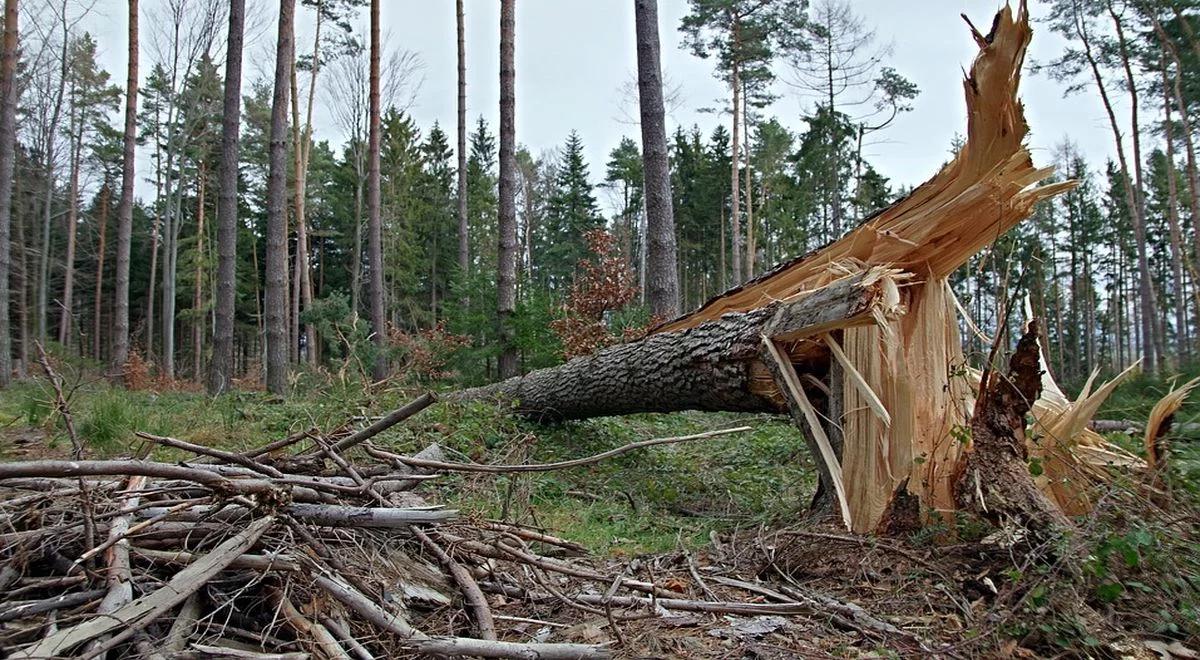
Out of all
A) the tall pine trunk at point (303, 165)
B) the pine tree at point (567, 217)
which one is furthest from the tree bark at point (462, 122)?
the pine tree at point (567, 217)

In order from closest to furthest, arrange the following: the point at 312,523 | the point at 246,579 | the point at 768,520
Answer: the point at 246,579 < the point at 312,523 < the point at 768,520

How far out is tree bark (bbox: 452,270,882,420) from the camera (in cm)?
300

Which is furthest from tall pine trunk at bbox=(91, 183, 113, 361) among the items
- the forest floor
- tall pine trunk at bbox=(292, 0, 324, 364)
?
the forest floor

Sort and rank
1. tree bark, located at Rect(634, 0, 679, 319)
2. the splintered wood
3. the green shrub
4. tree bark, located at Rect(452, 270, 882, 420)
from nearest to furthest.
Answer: the splintered wood
tree bark, located at Rect(452, 270, 882, 420)
the green shrub
tree bark, located at Rect(634, 0, 679, 319)

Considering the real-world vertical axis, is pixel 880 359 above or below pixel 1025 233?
below

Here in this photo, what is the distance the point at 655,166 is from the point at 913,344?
19.0 feet

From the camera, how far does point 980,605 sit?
229 centimetres

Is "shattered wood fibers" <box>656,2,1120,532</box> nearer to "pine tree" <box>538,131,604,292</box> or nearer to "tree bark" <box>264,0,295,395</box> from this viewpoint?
"tree bark" <box>264,0,295,395</box>

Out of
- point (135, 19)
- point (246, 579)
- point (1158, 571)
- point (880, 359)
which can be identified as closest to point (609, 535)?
point (880, 359)

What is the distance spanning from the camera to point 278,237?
1011 centimetres

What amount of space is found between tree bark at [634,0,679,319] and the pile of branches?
582cm

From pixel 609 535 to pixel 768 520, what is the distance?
915 millimetres

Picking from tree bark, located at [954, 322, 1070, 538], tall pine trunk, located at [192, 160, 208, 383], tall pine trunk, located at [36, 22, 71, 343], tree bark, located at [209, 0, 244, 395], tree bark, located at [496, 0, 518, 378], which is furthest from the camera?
tall pine trunk, located at [192, 160, 208, 383]

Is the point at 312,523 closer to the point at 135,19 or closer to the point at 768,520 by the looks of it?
the point at 768,520
